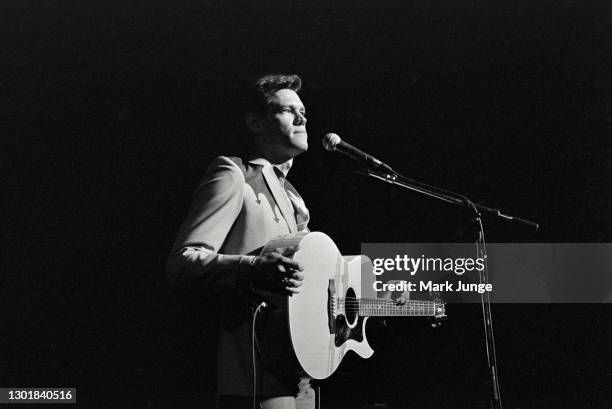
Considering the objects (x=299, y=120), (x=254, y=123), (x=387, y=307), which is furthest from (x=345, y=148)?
(x=387, y=307)

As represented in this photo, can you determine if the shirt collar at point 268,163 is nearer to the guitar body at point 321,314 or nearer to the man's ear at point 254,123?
the man's ear at point 254,123

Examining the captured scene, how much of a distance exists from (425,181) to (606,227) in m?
0.87

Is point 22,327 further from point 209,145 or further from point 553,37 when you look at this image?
point 553,37

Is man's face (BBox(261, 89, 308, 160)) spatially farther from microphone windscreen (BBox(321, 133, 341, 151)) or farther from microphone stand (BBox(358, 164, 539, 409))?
microphone stand (BBox(358, 164, 539, 409))

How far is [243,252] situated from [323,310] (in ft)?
1.18

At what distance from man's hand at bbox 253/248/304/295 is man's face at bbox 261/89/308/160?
57 cm

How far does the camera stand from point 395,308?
8.76 feet

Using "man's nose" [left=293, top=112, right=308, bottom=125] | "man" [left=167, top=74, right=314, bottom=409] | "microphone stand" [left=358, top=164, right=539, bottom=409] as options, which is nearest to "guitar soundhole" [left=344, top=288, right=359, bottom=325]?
"man" [left=167, top=74, right=314, bottom=409]

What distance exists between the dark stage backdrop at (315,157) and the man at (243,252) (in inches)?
23.2

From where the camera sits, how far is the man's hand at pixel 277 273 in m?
2.04

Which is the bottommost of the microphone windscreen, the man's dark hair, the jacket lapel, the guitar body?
the guitar body

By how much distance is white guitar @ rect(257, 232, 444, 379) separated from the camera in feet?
6.90

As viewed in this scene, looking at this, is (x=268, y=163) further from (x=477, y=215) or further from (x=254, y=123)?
(x=477, y=215)

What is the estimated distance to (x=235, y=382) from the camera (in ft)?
7.11
